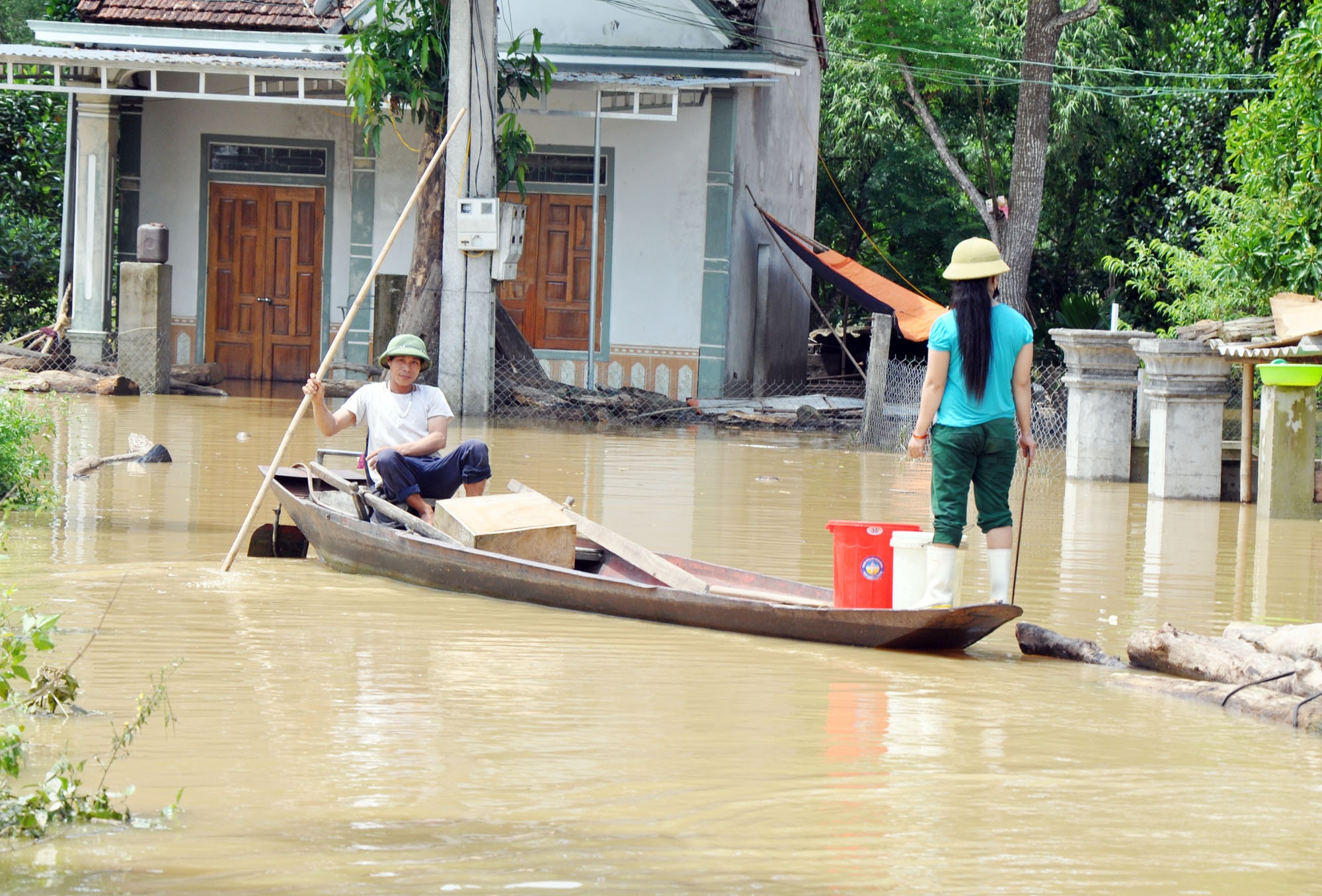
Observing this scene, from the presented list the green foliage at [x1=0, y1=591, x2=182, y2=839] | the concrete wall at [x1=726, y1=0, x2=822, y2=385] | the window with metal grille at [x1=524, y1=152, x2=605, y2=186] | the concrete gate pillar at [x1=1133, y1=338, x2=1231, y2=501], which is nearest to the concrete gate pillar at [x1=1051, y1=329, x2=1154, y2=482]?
the concrete gate pillar at [x1=1133, y1=338, x2=1231, y2=501]

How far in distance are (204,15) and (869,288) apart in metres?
9.07

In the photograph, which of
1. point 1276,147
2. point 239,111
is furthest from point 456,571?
point 239,111

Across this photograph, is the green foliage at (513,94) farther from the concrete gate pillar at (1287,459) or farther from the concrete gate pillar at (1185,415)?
the concrete gate pillar at (1287,459)

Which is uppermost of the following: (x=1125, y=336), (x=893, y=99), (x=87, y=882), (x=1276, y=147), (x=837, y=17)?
(x=837, y=17)

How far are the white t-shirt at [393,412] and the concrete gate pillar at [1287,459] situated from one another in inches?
241

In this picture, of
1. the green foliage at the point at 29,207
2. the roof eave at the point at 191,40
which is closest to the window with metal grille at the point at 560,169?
the roof eave at the point at 191,40

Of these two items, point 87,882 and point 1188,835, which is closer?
point 87,882

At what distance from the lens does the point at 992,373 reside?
6641 mm

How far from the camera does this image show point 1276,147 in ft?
44.2

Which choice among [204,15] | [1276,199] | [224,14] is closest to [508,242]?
[224,14]

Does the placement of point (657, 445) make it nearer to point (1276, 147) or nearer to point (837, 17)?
point (1276, 147)

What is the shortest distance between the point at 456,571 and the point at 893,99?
21.5m

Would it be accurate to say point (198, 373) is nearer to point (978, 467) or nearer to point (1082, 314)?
point (1082, 314)

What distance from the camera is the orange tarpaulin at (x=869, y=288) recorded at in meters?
19.0
